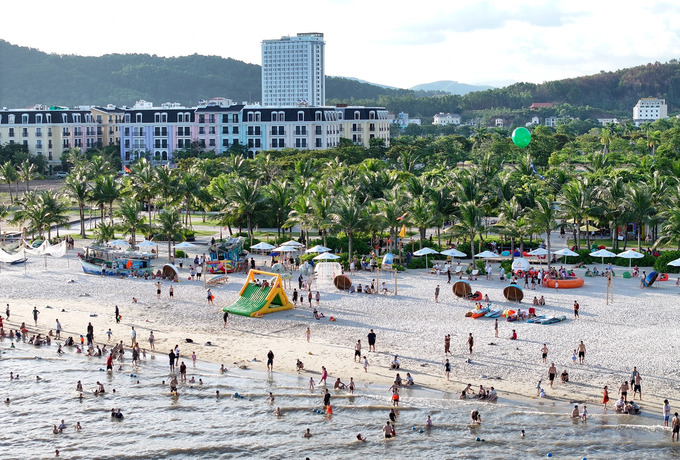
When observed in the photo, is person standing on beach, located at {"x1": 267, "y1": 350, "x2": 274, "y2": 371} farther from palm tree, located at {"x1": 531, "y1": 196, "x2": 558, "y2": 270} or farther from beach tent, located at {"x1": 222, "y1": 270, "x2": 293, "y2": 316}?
palm tree, located at {"x1": 531, "y1": 196, "x2": 558, "y2": 270}

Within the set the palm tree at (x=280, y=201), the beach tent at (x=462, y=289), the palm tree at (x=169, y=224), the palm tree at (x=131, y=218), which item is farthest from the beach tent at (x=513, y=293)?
the palm tree at (x=131, y=218)

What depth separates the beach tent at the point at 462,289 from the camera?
40000 millimetres

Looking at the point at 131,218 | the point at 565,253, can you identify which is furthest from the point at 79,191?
the point at 565,253

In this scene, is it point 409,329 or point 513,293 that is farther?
point 513,293

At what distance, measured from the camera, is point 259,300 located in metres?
38.4

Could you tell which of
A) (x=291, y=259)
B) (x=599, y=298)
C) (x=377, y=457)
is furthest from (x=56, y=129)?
(x=377, y=457)

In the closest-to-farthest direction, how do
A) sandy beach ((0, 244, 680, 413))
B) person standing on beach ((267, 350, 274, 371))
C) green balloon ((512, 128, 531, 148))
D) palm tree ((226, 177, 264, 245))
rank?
sandy beach ((0, 244, 680, 413)) < person standing on beach ((267, 350, 274, 371)) < palm tree ((226, 177, 264, 245)) < green balloon ((512, 128, 531, 148))

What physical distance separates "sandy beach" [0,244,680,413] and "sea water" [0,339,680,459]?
1421 mm

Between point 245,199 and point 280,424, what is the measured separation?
27.9 meters

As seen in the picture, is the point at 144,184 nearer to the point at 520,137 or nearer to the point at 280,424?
the point at 280,424

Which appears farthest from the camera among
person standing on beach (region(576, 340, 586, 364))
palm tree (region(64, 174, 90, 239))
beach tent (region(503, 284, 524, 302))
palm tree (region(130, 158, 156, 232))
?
palm tree (region(64, 174, 90, 239))

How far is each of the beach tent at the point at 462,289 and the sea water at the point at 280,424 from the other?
12321 mm

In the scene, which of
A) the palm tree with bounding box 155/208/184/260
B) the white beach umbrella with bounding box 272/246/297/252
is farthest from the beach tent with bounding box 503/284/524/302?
the palm tree with bounding box 155/208/184/260

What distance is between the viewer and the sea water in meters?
24.3
